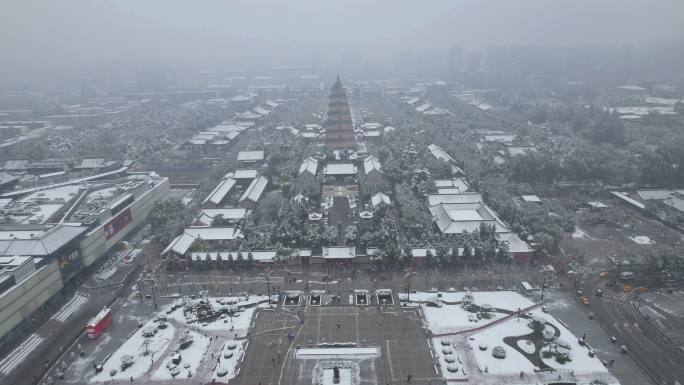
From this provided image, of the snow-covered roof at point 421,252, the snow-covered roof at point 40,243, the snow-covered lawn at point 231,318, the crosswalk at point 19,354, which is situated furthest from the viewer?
the snow-covered roof at point 421,252

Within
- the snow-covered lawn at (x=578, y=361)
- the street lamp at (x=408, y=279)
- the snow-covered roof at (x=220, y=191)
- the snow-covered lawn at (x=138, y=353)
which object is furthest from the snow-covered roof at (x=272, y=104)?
the snow-covered lawn at (x=578, y=361)

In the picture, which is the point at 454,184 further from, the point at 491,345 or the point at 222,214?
the point at 491,345

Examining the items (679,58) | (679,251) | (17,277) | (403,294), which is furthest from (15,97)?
(679,58)

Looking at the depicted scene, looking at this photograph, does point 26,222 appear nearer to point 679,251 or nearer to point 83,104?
point 679,251

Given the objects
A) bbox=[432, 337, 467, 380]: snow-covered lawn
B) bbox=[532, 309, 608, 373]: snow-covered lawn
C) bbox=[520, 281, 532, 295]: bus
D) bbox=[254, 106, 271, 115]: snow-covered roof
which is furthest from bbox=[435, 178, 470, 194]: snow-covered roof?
bbox=[254, 106, 271, 115]: snow-covered roof

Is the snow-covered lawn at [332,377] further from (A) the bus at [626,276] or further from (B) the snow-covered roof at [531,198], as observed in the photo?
(B) the snow-covered roof at [531,198]
